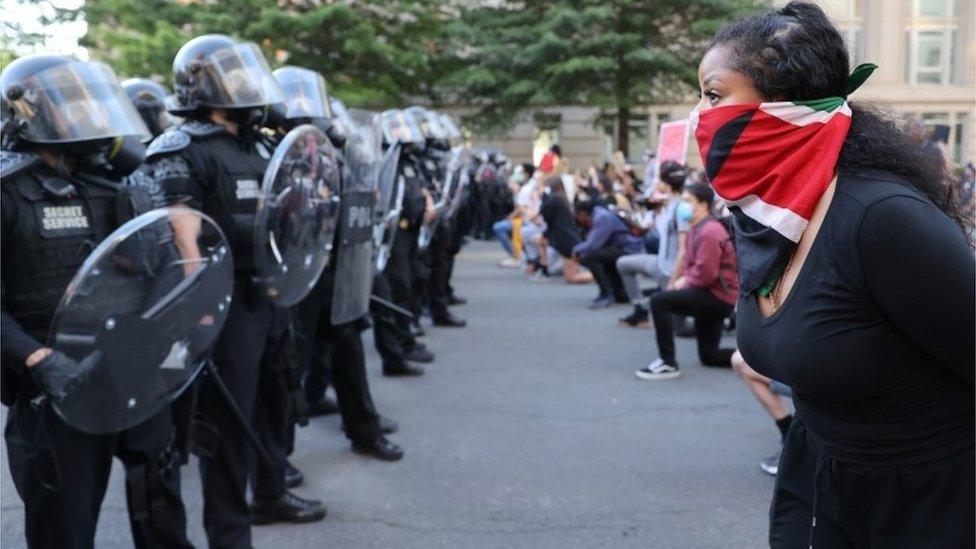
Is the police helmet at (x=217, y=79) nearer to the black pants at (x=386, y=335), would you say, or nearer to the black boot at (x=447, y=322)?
the black pants at (x=386, y=335)

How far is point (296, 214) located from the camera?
3.85 m

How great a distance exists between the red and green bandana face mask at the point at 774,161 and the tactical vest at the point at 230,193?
227 cm

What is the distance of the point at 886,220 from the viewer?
160 centimetres

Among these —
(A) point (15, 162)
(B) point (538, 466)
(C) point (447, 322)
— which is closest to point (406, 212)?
(C) point (447, 322)

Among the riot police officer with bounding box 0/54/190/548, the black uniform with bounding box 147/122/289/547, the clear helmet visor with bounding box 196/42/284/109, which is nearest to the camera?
the riot police officer with bounding box 0/54/190/548

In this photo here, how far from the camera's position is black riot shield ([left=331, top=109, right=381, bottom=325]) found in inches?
180

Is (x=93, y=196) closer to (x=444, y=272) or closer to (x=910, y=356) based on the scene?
(x=910, y=356)

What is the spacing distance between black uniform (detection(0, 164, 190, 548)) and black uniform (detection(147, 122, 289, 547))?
0.61 metres

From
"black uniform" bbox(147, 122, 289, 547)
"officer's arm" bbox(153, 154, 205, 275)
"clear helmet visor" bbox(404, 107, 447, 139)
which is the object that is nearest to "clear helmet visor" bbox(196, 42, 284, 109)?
"black uniform" bbox(147, 122, 289, 547)

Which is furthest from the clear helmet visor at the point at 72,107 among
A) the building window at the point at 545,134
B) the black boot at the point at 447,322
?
the building window at the point at 545,134

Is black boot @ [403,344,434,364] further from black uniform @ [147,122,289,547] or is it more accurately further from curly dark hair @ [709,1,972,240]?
curly dark hair @ [709,1,972,240]

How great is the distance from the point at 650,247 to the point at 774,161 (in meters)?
9.16

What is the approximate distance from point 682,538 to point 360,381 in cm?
196

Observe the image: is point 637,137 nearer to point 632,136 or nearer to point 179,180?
point 632,136
